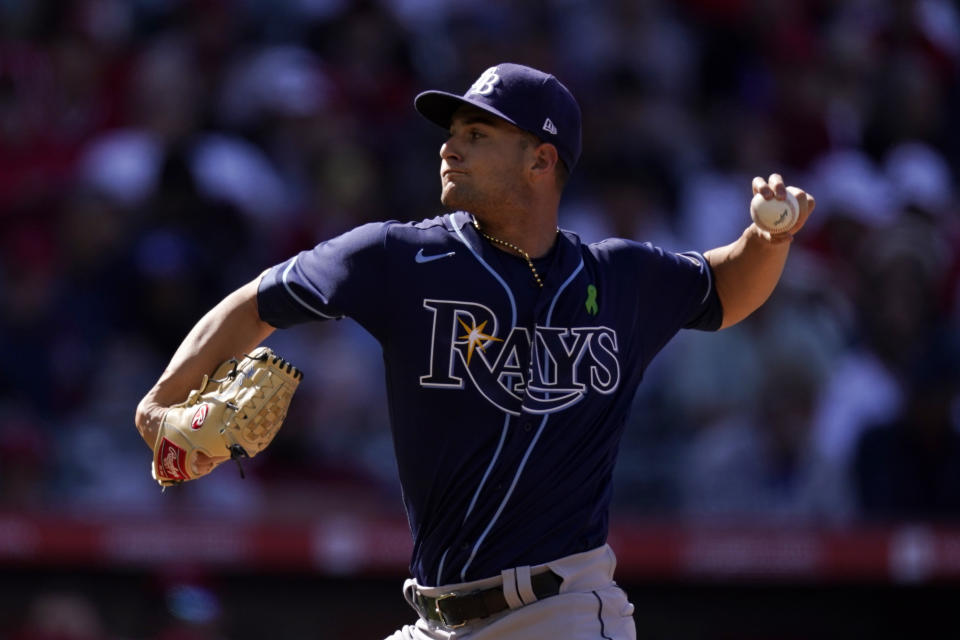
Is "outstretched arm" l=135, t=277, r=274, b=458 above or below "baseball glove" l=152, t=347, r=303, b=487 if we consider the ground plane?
above

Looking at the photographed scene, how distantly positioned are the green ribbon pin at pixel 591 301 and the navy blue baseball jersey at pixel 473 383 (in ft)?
0.05

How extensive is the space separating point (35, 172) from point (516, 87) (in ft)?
15.5

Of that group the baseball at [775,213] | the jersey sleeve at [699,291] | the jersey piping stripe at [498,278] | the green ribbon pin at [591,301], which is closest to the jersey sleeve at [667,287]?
the jersey sleeve at [699,291]

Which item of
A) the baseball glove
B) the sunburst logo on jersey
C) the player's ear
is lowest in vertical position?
the baseball glove

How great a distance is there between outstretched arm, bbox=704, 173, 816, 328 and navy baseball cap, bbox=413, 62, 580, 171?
51 cm

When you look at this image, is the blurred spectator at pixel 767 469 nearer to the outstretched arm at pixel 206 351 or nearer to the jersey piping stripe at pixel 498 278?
the jersey piping stripe at pixel 498 278

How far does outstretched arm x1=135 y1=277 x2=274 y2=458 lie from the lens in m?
3.46

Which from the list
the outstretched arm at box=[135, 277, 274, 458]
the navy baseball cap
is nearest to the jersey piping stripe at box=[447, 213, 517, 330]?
the navy baseball cap

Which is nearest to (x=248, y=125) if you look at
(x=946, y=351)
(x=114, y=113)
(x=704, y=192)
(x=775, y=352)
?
(x=114, y=113)

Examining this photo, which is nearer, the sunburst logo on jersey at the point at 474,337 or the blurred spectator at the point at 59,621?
the sunburst logo on jersey at the point at 474,337

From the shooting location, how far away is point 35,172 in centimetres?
767

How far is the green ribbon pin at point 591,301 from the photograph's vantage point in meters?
3.61

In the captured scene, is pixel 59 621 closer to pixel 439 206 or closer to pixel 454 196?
pixel 439 206

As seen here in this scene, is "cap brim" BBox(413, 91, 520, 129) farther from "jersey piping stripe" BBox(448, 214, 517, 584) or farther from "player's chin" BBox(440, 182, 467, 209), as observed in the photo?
"jersey piping stripe" BBox(448, 214, 517, 584)
